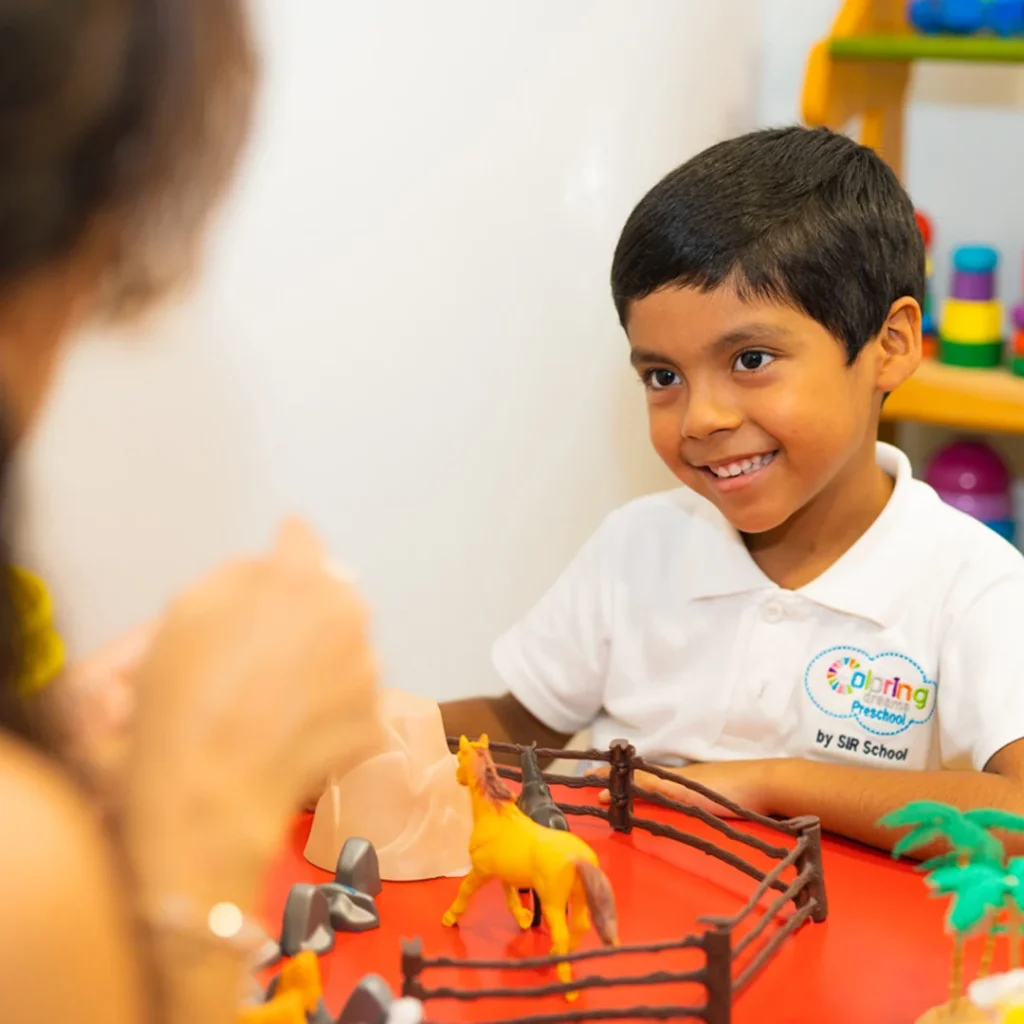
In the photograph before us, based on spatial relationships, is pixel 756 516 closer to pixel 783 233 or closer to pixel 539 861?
pixel 783 233

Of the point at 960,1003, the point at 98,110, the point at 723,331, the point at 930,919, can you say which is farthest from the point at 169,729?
the point at 723,331

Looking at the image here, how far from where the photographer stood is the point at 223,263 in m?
1.40

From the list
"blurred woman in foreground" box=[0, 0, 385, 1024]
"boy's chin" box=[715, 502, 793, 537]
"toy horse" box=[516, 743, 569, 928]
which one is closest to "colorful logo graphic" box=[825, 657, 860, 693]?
"boy's chin" box=[715, 502, 793, 537]

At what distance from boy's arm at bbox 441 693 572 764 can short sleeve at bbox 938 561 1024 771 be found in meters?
0.33

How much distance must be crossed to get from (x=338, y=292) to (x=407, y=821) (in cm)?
78

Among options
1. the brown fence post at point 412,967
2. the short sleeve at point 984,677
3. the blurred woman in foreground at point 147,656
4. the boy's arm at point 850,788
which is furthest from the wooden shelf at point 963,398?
the blurred woman in foreground at point 147,656

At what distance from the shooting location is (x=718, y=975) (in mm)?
609

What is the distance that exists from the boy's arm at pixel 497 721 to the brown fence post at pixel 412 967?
0.50 meters

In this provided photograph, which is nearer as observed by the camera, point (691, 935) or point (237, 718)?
point (237, 718)

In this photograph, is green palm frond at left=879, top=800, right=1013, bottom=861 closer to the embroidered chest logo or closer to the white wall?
the embroidered chest logo

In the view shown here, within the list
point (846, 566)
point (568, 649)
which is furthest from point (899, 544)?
point (568, 649)

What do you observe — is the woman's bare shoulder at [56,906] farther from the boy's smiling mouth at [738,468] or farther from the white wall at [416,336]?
the white wall at [416,336]

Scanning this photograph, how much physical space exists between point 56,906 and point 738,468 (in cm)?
77

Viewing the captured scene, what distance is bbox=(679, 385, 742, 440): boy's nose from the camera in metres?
1.01
